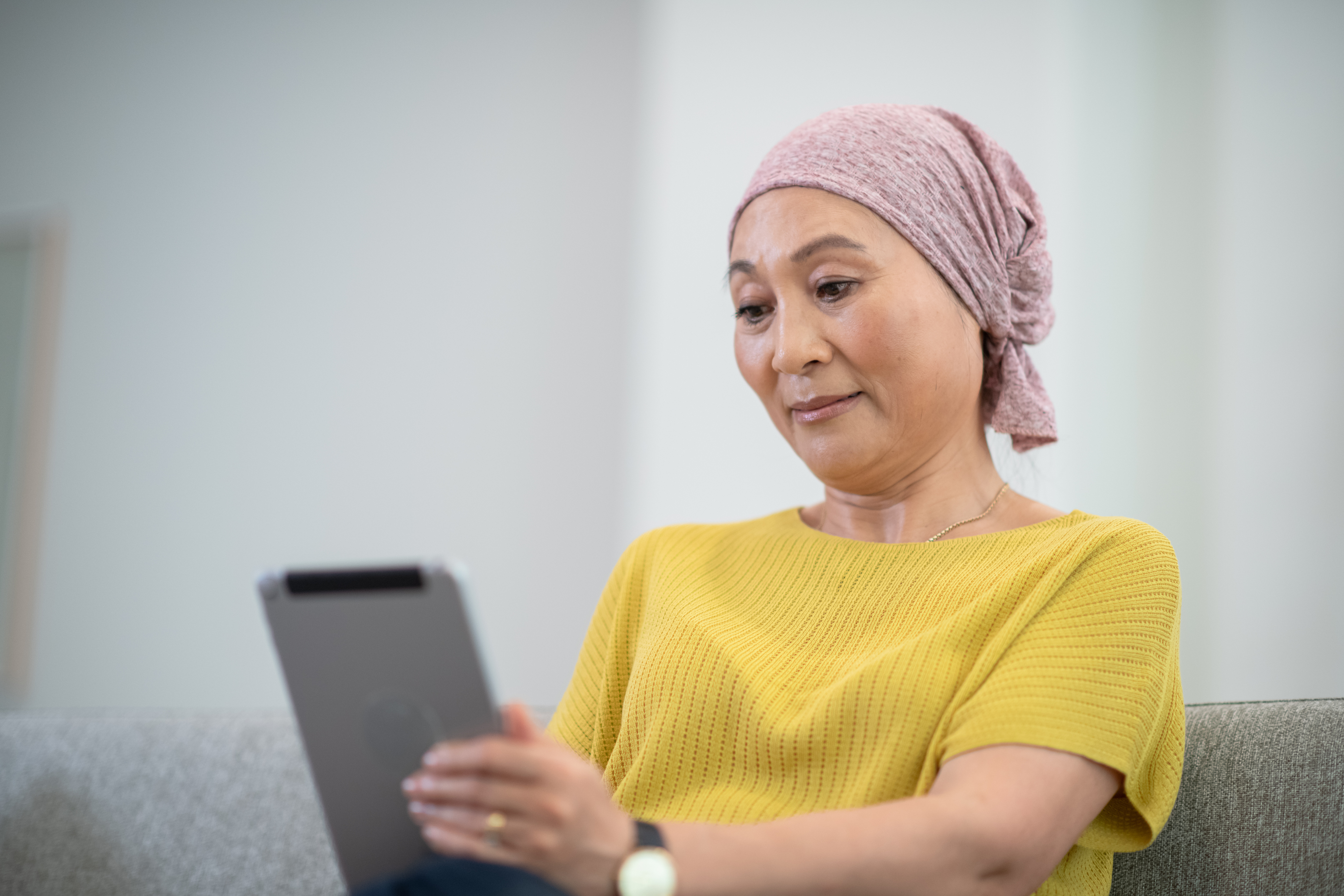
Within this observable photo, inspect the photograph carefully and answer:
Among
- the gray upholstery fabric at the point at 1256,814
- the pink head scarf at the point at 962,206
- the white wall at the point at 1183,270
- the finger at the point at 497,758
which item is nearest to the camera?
the finger at the point at 497,758

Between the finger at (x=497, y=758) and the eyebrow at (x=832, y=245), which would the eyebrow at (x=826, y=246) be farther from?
the finger at (x=497, y=758)

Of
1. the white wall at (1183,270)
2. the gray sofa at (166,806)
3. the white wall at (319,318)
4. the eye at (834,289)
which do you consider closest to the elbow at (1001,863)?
the gray sofa at (166,806)

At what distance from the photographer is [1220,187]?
1623mm

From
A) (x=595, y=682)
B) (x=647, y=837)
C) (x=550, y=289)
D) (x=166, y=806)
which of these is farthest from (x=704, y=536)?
(x=550, y=289)

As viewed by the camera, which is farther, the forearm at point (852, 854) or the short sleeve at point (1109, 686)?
the short sleeve at point (1109, 686)

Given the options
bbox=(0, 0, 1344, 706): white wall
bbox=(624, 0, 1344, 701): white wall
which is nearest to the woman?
bbox=(624, 0, 1344, 701): white wall

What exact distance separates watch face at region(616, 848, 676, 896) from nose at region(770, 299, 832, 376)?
22.0 inches

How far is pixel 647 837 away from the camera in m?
0.65

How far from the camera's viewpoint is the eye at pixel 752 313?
114 centimetres

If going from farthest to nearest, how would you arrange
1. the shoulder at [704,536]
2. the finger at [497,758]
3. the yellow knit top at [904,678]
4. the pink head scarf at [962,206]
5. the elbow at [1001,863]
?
the shoulder at [704,536] < the pink head scarf at [962,206] < the yellow knit top at [904,678] < the elbow at [1001,863] < the finger at [497,758]

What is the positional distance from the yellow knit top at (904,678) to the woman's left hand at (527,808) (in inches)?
12.6

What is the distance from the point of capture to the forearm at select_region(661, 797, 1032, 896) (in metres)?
0.68

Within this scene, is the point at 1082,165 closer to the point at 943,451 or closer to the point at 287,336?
the point at 943,451

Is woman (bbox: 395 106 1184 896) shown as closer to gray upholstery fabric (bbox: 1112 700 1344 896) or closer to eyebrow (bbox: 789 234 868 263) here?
eyebrow (bbox: 789 234 868 263)
